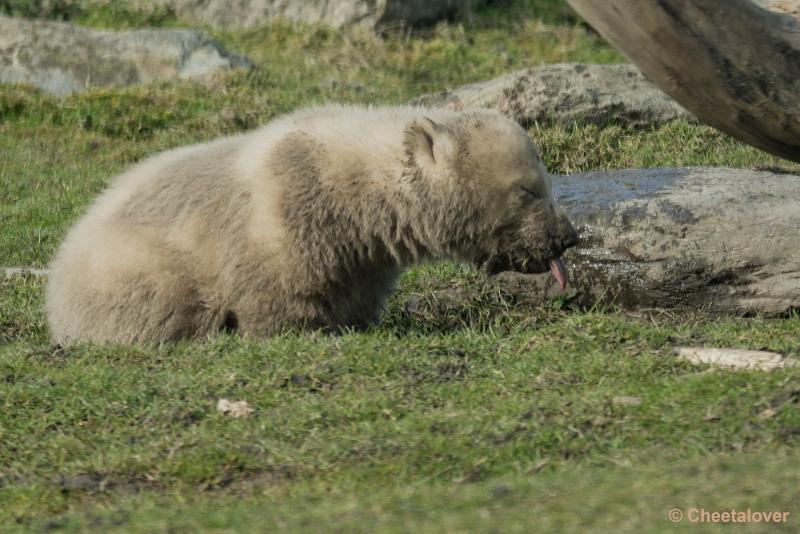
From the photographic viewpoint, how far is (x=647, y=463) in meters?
5.07

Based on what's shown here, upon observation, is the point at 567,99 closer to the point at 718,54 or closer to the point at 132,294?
the point at 132,294

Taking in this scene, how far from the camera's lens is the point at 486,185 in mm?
7371

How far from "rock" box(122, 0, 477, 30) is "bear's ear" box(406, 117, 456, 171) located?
9480 millimetres

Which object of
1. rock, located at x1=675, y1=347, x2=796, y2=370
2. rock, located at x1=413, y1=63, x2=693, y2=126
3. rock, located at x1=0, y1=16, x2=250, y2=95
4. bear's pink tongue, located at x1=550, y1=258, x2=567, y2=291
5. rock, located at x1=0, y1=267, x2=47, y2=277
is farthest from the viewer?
rock, located at x1=0, y1=16, x2=250, y2=95

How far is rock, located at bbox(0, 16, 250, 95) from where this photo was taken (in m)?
14.7

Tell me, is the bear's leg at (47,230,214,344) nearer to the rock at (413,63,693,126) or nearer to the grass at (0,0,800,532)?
the grass at (0,0,800,532)

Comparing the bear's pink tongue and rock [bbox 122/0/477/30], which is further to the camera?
rock [bbox 122/0/477/30]

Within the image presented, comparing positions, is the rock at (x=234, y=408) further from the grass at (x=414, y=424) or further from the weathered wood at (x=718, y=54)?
the weathered wood at (x=718, y=54)

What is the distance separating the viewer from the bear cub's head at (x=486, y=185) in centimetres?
734

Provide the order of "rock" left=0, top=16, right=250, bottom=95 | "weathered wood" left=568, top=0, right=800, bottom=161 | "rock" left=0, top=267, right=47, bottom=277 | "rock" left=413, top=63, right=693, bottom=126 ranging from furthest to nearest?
"rock" left=0, top=16, right=250, bottom=95 < "rock" left=413, top=63, right=693, bottom=126 < "rock" left=0, top=267, right=47, bottom=277 < "weathered wood" left=568, top=0, right=800, bottom=161

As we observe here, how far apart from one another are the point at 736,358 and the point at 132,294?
3343 millimetres

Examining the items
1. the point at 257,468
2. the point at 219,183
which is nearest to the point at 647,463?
the point at 257,468

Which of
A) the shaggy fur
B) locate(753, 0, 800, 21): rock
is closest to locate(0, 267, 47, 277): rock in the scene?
the shaggy fur

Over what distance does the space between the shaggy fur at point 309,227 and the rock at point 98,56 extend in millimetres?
7280
